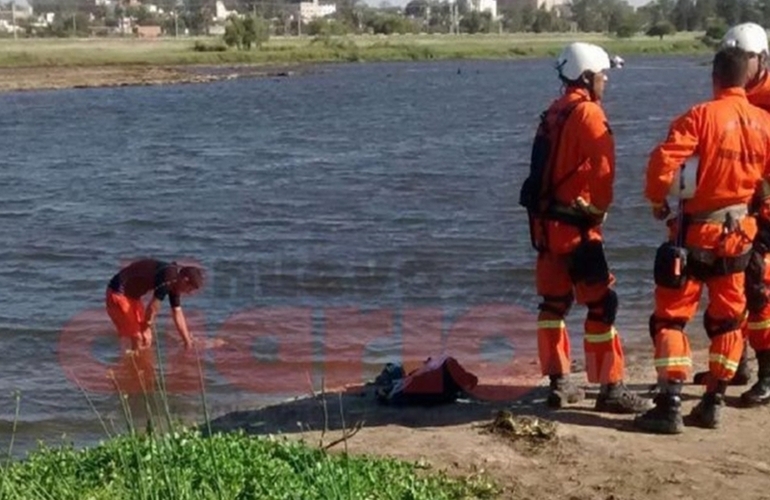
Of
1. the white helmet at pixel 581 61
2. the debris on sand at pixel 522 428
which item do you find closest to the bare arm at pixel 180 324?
the debris on sand at pixel 522 428

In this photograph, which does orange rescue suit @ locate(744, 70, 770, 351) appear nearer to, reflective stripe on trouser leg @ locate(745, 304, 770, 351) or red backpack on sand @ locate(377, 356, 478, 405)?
reflective stripe on trouser leg @ locate(745, 304, 770, 351)

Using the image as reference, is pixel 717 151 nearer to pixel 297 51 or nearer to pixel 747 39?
pixel 747 39

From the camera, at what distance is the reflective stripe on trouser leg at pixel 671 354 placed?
785cm

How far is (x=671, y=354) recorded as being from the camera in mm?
7852

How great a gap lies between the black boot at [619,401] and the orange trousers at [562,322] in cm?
5

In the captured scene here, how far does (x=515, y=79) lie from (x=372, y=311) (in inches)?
2311

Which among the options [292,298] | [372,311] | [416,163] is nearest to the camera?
[372,311]

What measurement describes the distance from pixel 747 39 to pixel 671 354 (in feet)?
5.88

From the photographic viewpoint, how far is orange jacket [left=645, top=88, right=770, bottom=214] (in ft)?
24.9

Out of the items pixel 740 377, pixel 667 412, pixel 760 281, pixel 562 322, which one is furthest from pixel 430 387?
pixel 760 281

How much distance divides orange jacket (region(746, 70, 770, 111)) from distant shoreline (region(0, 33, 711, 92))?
64652 millimetres

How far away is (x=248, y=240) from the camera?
63.7 feet

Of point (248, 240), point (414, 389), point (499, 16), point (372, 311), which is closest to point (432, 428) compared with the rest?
point (414, 389)

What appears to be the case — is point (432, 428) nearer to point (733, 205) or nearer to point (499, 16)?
point (733, 205)
